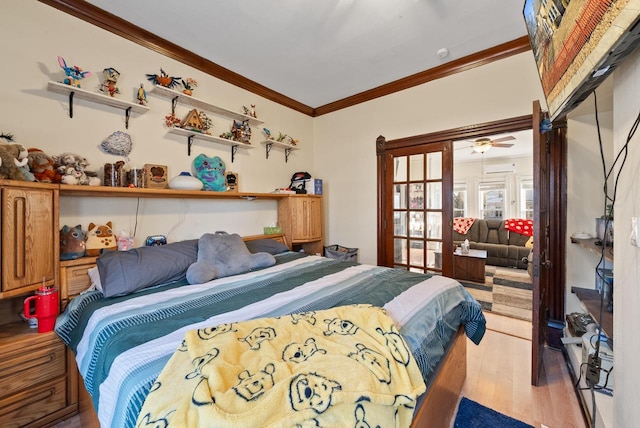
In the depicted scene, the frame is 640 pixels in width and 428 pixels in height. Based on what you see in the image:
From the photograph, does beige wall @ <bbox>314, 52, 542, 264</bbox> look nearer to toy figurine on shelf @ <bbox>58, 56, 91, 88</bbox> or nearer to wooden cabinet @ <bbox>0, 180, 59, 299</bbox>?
toy figurine on shelf @ <bbox>58, 56, 91, 88</bbox>

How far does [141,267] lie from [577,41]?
96.7 inches

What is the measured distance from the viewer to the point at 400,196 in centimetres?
320

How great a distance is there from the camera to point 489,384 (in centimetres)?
184

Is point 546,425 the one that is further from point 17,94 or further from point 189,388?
point 17,94

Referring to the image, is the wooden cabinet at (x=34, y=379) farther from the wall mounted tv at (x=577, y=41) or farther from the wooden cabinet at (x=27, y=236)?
the wall mounted tv at (x=577, y=41)

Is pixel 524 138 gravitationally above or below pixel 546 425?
above

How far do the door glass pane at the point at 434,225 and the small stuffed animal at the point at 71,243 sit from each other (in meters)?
3.12

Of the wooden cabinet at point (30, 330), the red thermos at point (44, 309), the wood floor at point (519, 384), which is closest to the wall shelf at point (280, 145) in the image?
the wooden cabinet at point (30, 330)

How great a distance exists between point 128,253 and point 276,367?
155cm

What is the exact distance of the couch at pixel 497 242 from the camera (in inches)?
195

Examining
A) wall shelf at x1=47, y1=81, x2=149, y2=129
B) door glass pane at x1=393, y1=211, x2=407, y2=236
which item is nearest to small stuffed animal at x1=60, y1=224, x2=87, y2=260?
wall shelf at x1=47, y1=81, x2=149, y2=129

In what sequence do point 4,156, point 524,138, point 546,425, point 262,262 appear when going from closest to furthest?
1. point 4,156
2. point 546,425
3. point 262,262
4. point 524,138

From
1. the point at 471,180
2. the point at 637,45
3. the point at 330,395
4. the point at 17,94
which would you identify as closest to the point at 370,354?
the point at 330,395

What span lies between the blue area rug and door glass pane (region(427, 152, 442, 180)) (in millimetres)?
2081
